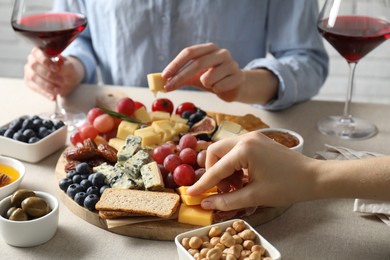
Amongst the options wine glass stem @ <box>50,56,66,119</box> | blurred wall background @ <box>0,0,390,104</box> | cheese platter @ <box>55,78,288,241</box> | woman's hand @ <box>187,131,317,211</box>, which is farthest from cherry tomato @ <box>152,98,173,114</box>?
blurred wall background @ <box>0,0,390,104</box>

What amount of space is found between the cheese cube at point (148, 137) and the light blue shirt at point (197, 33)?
545 millimetres

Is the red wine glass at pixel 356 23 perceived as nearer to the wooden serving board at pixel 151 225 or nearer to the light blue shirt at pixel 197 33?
the light blue shirt at pixel 197 33

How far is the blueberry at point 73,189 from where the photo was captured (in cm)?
116

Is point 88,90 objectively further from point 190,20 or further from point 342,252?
point 342,252

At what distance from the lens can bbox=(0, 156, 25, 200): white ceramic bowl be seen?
1182 mm

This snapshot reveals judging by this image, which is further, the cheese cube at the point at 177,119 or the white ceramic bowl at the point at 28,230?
the cheese cube at the point at 177,119

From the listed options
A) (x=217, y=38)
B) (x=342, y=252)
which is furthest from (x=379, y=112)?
(x=342, y=252)

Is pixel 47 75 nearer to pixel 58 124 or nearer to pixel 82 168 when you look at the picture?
pixel 58 124

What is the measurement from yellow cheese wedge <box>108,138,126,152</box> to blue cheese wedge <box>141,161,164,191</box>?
0.17 m

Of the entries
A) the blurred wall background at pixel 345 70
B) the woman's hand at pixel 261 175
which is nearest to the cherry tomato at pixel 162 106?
the woman's hand at pixel 261 175

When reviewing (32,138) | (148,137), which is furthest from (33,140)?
(148,137)

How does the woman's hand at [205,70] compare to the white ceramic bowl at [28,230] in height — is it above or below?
above

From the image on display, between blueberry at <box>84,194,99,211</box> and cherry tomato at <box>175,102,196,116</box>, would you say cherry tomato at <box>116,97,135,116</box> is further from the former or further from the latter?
blueberry at <box>84,194,99,211</box>

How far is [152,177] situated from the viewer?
1.16 m
